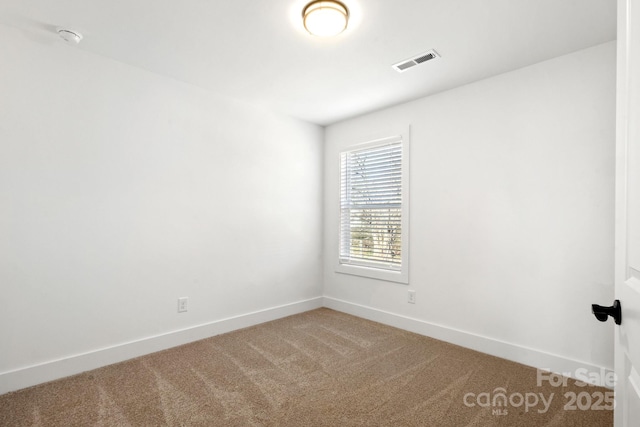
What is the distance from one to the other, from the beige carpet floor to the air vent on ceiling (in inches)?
96.0

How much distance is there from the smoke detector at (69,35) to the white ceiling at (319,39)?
5cm

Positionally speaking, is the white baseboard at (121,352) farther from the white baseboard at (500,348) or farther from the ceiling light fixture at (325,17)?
the ceiling light fixture at (325,17)

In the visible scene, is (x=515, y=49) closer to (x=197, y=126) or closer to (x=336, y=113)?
(x=336, y=113)

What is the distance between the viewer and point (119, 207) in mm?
2559

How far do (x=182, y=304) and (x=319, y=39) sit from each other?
254 centimetres

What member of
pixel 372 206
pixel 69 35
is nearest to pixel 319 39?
pixel 69 35

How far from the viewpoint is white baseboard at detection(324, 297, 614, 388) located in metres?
2.24

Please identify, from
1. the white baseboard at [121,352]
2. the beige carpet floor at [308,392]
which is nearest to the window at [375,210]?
the beige carpet floor at [308,392]

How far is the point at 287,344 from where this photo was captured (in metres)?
2.90

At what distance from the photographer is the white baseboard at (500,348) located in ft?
7.36

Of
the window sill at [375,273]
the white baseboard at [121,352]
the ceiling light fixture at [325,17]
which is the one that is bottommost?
the white baseboard at [121,352]

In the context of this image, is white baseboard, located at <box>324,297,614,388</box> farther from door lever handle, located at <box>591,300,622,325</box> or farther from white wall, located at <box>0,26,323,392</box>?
door lever handle, located at <box>591,300,622,325</box>

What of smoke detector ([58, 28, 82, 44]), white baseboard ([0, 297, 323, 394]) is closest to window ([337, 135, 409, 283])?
white baseboard ([0, 297, 323, 394])

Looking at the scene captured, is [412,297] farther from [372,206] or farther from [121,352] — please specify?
[121,352]
